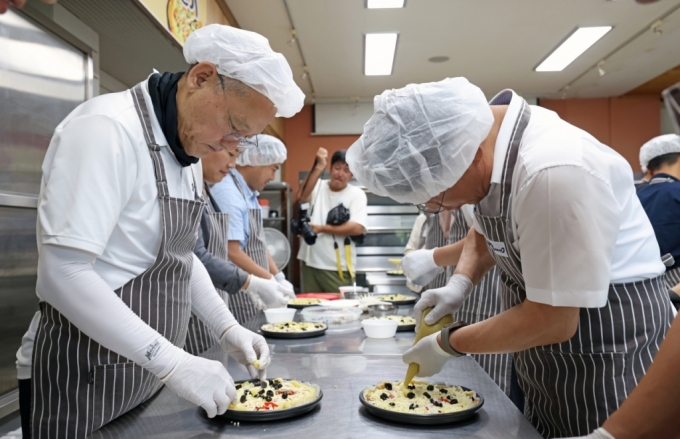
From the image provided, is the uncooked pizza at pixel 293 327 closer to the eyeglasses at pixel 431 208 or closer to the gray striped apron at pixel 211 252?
the gray striped apron at pixel 211 252

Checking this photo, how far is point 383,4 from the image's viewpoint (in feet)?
16.5

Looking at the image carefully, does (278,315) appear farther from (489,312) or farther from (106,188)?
(106,188)

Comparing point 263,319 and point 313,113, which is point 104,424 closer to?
point 263,319

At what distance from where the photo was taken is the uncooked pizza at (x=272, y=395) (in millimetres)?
1393

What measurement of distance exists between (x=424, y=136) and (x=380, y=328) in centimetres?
119

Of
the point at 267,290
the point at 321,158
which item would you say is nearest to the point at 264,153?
the point at 267,290

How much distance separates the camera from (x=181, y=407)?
1463 millimetres

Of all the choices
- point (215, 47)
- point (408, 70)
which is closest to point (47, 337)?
point (215, 47)

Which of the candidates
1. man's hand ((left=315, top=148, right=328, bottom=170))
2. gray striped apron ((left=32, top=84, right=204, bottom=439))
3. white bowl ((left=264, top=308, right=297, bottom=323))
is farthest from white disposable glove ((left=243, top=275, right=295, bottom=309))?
man's hand ((left=315, top=148, right=328, bottom=170))

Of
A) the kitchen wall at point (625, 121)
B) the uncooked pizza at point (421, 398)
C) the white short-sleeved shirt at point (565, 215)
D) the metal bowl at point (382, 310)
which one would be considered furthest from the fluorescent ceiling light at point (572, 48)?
the uncooked pizza at point (421, 398)

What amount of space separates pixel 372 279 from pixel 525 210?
379 centimetres

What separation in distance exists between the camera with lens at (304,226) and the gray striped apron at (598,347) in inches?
150

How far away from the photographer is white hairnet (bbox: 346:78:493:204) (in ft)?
4.42

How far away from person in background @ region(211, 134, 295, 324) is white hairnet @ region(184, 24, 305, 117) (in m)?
1.36
